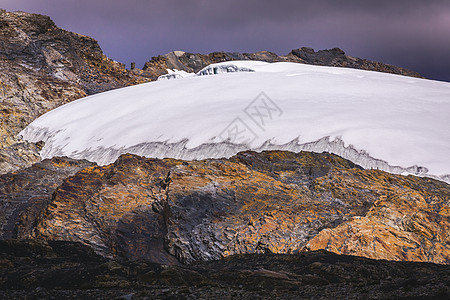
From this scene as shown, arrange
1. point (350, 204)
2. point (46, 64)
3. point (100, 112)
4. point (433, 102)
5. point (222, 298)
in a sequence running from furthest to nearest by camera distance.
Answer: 1. point (46, 64)
2. point (100, 112)
3. point (433, 102)
4. point (350, 204)
5. point (222, 298)

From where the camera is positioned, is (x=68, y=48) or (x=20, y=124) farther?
(x=68, y=48)

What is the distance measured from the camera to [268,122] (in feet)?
39.1

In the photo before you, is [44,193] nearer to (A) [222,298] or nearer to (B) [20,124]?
(A) [222,298]

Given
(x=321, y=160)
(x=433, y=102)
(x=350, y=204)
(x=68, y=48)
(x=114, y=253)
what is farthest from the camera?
(x=68, y=48)

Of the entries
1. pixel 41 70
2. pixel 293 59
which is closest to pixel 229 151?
pixel 41 70

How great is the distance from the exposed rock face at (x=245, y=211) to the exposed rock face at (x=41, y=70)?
435 inches

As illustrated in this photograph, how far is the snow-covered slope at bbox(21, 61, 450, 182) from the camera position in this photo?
9883 mm

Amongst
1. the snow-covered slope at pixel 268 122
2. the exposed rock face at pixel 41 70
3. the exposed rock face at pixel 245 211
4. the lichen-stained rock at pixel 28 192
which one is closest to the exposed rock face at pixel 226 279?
the exposed rock face at pixel 245 211

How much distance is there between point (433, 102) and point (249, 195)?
8267 mm

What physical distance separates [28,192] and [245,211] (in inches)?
223

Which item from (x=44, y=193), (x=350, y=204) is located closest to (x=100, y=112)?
(x=44, y=193)

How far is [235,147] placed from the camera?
1095 cm

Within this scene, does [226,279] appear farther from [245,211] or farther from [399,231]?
[399,231]

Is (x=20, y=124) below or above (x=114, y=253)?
above
